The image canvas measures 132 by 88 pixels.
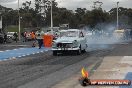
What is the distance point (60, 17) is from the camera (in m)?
105

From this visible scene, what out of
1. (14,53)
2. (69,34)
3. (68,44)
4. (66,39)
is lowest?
(14,53)

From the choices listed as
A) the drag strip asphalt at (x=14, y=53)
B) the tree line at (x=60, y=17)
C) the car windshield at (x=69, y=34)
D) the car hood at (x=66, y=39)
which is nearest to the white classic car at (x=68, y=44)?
the car hood at (x=66, y=39)

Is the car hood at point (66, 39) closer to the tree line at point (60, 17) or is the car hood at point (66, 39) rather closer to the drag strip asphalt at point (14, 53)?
the drag strip asphalt at point (14, 53)

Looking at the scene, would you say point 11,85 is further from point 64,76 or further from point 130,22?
point 130,22

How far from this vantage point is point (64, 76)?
50.5ft

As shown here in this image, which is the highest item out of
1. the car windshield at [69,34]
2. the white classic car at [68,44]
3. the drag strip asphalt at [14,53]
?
the car windshield at [69,34]

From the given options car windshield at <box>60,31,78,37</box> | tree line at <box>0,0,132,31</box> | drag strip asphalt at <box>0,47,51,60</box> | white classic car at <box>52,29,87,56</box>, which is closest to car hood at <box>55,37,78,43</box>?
white classic car at <box>52,29,87,56</box>

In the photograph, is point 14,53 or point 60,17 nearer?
point 14,53

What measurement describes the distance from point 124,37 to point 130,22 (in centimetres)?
5243

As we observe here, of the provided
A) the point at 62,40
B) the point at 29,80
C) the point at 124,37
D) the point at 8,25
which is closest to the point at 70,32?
the point at 62,40

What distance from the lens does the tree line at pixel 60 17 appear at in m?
98.3

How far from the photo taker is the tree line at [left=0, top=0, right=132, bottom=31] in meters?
98.3

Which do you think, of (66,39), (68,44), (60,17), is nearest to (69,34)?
(66,39)

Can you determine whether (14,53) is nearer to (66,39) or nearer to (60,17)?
(66,39)
